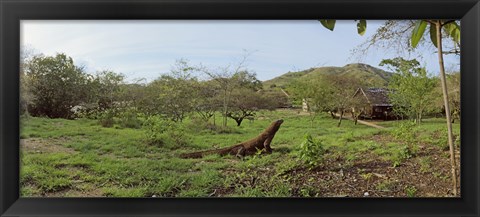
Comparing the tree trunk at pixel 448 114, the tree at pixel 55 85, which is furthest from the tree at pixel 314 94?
the tree at pixel 55 85

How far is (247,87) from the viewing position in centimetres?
221

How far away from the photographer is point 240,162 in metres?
2.17

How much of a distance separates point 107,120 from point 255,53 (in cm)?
81

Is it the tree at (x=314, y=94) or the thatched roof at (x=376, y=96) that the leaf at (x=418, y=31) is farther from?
the tree at (x=314, y=94)

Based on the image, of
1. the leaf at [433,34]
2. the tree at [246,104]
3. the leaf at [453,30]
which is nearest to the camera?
Answer: the leaf at [453,30]

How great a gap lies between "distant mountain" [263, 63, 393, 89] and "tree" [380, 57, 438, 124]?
5 centimetres

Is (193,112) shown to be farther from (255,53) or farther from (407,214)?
(407,214)

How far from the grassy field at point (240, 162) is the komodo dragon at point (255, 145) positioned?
0.08ft

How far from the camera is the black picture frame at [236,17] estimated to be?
1852 millimetres

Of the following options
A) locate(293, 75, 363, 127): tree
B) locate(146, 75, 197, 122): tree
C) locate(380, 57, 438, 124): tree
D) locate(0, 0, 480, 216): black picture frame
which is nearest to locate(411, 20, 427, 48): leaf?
locate(380, 57, 438, 124): tree

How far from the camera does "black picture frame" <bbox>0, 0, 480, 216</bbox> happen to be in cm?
185

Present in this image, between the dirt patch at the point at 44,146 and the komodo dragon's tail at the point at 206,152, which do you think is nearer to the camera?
the dirt patch at the point at 44,146
